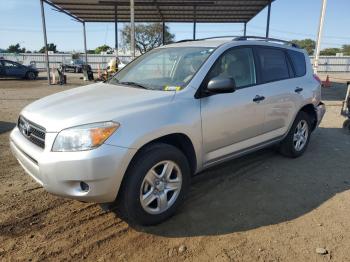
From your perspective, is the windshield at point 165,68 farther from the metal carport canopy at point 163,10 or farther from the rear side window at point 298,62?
the metal carport canopy at point 163,10

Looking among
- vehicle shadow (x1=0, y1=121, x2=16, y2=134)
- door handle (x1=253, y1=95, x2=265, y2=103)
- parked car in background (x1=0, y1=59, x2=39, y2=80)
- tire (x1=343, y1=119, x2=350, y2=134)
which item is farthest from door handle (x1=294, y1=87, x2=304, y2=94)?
parked car in background (x1=0, y1=59, x2=39, y2=80)

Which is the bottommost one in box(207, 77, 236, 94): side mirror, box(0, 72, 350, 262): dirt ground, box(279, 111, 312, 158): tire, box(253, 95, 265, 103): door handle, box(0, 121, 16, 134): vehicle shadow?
box(0, 121, 16, 134): vehicle shadow

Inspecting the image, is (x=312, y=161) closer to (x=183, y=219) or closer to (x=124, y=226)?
(x=183, y=219)

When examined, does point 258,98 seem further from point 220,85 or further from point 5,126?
point 5,126

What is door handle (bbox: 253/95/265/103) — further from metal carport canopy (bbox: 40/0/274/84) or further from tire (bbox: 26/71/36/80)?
tire (bbox: 26/71/36/80)

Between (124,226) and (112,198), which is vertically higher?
(112,198)

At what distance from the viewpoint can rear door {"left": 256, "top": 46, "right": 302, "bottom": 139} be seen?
14.7ft

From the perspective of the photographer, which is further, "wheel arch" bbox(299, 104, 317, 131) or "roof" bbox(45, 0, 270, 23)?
"roof" bbox(45, 0, 270, 23)

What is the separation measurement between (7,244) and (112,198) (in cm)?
107

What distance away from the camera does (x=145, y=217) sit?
317cm

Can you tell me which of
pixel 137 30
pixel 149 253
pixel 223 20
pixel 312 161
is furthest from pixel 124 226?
pixel 137 30

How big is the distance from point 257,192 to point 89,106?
2.36m

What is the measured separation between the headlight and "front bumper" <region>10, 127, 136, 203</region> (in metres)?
0.05

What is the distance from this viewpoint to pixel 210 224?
338cm
